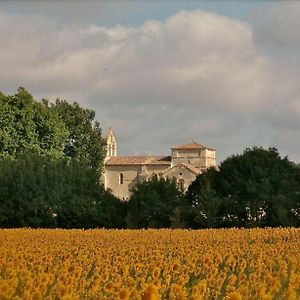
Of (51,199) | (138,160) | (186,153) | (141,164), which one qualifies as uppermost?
(186,153)

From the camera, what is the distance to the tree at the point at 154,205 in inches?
2175

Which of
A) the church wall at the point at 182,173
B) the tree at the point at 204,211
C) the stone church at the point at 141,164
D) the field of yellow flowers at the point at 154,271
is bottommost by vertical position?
the field of yellow flowers at the point at 154,271

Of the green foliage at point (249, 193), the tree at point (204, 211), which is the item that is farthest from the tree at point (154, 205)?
the green foliage at point (249, 193)

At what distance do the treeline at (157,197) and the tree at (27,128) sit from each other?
8.01m

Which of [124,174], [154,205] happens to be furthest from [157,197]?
[124,174]

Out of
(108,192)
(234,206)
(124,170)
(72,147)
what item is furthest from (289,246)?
(124,170)

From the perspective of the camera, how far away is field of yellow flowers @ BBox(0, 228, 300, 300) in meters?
12.1

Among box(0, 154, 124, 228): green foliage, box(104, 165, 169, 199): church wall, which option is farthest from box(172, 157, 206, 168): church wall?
box(0, 154, 124, 228): green foliage

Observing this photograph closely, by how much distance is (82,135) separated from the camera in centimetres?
8281

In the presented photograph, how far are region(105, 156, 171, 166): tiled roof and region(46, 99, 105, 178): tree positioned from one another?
1125 inches

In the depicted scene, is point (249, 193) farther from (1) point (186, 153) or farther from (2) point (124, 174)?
(1) point (186, 153)

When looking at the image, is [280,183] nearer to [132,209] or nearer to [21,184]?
Answer: [132,209]

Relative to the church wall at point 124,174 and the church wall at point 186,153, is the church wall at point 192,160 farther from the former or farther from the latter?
the church wall at point 124,174

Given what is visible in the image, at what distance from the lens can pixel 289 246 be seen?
28031mm
